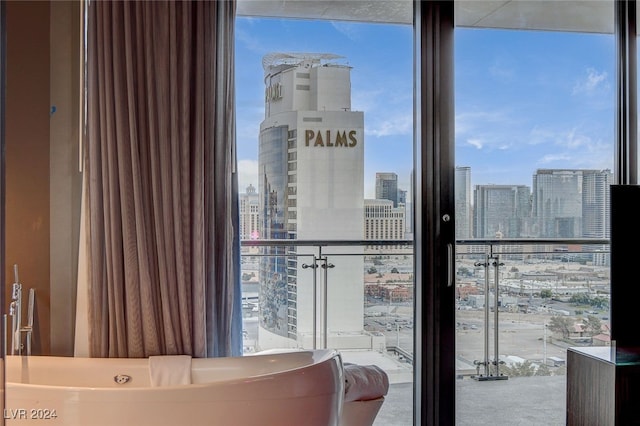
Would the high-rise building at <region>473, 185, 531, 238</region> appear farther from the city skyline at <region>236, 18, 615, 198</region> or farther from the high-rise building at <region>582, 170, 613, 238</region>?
the high-rise building at <region>582, 170, 613, 238</region>

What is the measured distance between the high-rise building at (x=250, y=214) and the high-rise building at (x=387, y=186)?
69 centimetres

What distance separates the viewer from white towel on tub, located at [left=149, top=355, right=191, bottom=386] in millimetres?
2312

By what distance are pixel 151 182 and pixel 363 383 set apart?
126 centimetres

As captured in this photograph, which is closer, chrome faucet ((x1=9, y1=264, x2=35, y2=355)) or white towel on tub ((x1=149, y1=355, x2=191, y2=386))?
chrome faucet ((x1=9, y1=264, x2=35, y2=355))

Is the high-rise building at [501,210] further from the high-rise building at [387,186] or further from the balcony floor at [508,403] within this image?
the balcony floor at [508,403]

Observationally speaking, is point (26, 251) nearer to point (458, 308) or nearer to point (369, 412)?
point (369, 412)

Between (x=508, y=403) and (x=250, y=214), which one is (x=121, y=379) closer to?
(x=250, y=214)

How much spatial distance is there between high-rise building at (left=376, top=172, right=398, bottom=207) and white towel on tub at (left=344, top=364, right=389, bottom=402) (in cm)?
108

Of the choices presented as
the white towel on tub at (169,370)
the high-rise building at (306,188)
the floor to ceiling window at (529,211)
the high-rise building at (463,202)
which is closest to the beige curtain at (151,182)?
the white towel on tub at (169,370)

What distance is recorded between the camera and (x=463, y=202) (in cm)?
279

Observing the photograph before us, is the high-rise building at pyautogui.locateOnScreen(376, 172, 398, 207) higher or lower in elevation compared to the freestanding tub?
higher

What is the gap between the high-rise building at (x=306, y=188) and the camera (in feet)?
10.2

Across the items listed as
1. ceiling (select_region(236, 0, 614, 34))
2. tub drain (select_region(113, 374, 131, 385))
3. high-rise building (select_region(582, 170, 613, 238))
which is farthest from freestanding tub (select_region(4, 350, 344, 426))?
ceiling (select_region(236, 0, 614, 34))

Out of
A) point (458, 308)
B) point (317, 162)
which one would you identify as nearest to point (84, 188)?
point (317, 162)
